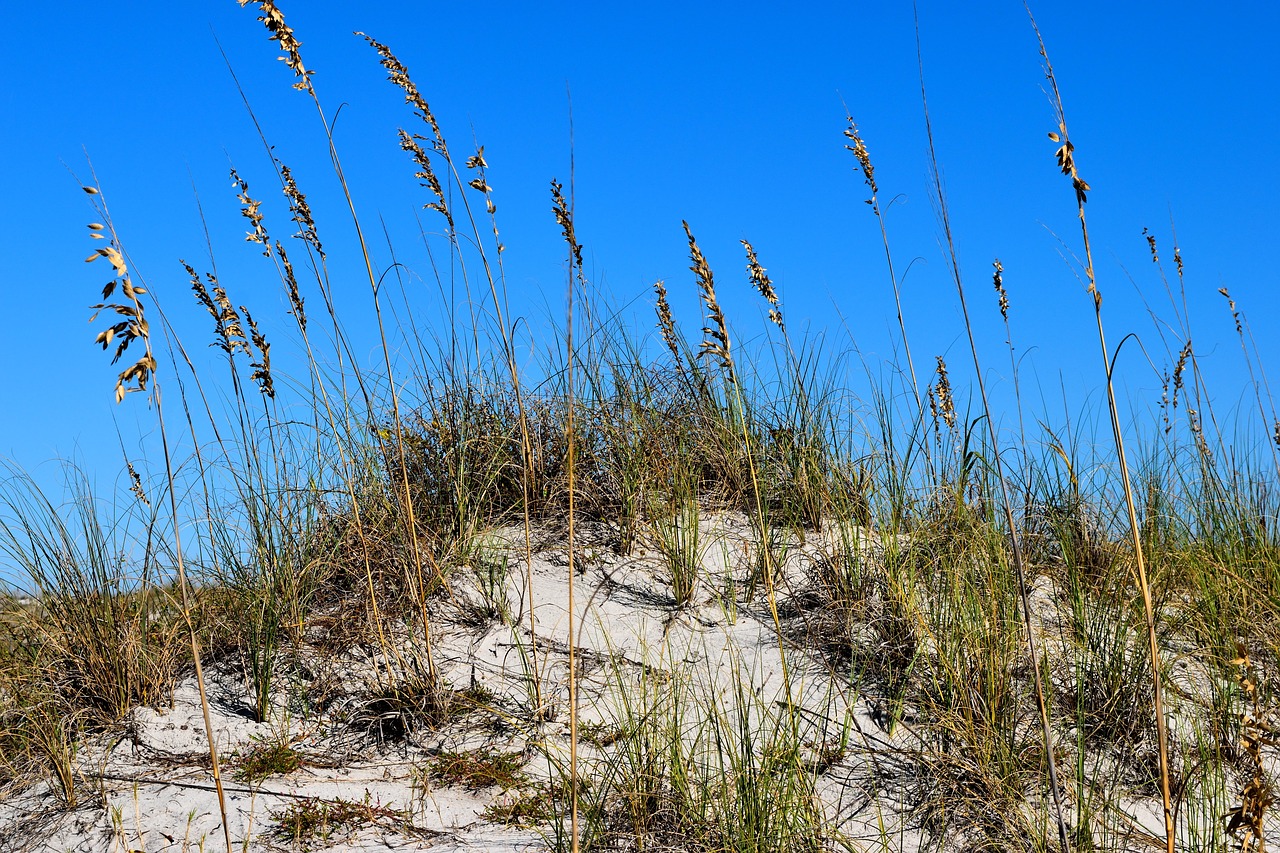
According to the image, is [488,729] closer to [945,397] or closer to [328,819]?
[328,819]

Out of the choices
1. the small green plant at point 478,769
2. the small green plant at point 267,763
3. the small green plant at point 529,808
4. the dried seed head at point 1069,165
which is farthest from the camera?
the small green plant at point 267,763

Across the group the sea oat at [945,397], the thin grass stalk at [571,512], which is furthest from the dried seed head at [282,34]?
the sea oat at [945,397]

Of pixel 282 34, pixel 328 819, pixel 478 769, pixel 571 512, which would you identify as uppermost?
pixel 282 34

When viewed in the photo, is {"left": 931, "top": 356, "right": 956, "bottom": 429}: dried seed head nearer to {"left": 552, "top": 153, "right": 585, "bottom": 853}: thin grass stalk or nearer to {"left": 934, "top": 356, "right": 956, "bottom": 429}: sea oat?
{"left": 934, "top": 356, "right": 956, "bottom": 429}: sea oat

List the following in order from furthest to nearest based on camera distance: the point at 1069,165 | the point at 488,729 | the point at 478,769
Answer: the point at 488,729, the point at 478,769, the point at 1069,165

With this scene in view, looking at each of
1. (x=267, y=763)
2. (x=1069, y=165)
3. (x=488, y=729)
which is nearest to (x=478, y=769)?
(x=488, y=729)

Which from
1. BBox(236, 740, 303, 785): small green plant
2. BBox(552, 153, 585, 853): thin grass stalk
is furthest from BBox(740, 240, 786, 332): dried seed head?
BBox(236, 740, 303, 785): small green plant

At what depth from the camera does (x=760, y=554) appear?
176 inches

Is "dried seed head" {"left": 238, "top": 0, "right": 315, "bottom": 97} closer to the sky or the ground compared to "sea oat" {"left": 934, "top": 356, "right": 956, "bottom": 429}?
closer to the sky

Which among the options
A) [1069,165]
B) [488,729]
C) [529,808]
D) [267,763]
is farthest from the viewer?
[488,729]

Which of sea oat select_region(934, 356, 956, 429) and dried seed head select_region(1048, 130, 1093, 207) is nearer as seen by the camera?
dried seed head select_region(1048, 130, 1093, 207)

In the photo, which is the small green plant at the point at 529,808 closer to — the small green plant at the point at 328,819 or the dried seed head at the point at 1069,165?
the small green plant at the point at 328,819

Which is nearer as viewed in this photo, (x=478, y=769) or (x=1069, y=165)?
(x=1069, y=165)

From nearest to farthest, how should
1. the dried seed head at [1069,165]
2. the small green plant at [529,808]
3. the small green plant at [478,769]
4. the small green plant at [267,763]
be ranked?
1. the dried seed head at [1069,165]
2. the small green plant at [529,808]
3. the small green plant at [478,769]
4. the small green plant at [267,763]
